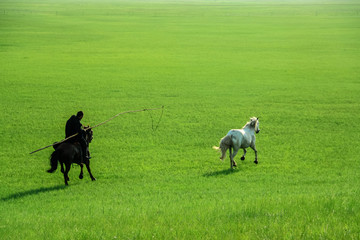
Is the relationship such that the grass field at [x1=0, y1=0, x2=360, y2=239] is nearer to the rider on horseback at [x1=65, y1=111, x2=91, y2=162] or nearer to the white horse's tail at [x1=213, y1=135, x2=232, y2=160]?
the white horse's tail at [x1=213, y1=135, x2=232, y2=160]

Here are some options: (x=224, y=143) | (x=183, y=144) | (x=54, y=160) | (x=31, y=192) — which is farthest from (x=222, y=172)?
(x=31, y=192)

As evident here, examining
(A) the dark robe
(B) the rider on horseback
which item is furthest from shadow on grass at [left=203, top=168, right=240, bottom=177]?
(A) the dark robe

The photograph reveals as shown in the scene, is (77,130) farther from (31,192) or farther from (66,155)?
(31,192)

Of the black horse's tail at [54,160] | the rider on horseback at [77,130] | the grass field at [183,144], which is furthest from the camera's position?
the rider on horseback at [77,130]

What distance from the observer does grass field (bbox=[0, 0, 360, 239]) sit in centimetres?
838

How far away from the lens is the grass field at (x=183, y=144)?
8.38 m

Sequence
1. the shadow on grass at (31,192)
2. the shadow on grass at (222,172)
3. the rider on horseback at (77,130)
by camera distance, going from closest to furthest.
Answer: the shadow on grass at (31,192) < the rider on horseback at (77,130) < the shadow on grass at (222,172)

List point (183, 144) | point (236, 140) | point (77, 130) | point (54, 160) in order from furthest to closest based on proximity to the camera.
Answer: point (183, 144), point (236, 140), point (77, 130), point (54, 160)

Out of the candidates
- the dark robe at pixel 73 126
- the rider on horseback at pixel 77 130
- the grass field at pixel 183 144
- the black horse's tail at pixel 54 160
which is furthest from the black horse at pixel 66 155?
the grass field at pixel 183 144

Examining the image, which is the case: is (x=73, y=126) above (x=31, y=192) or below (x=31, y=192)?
above

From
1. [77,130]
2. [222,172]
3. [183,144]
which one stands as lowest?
[222,172]

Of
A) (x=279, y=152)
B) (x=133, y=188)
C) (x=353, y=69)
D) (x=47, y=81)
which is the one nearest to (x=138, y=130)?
(x=279, y=152)

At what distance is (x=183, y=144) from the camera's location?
18.6 metres

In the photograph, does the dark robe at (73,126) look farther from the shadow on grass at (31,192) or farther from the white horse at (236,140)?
the white horse at (236,140)
